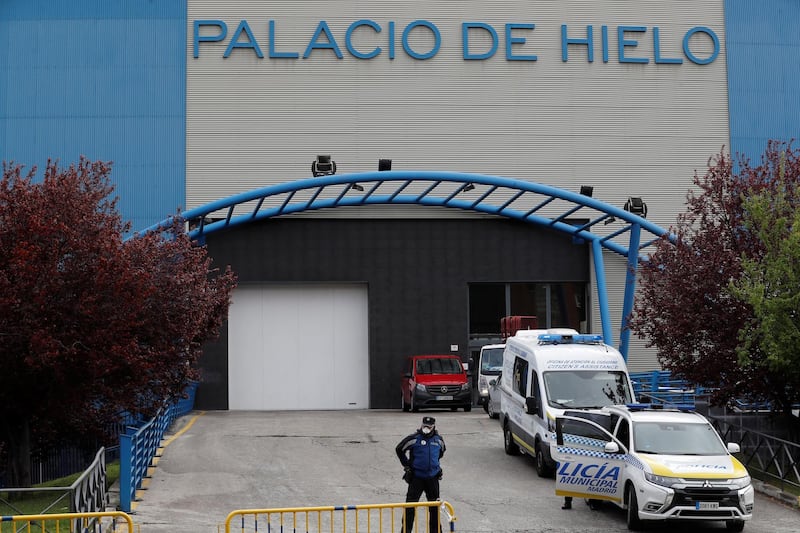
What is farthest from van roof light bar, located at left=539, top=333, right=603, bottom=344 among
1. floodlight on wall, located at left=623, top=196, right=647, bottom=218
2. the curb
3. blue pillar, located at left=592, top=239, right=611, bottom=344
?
blue pillar, located at left=592, top=239, right=611, bottom=344

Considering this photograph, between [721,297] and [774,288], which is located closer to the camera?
[774,288]

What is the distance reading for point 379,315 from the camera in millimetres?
33812

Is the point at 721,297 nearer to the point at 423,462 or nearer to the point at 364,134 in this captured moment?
the point at 423,462

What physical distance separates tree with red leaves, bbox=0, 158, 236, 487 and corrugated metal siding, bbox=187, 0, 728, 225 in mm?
16508

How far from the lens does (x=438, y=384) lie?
2936cm

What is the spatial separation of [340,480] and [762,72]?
25.3 meters

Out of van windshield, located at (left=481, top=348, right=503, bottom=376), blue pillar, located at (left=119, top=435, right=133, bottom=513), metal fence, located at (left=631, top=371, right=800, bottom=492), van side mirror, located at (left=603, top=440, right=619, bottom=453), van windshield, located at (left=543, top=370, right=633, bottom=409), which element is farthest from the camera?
van windshield, located at (left=481, top=348, right=503, bottom=376)

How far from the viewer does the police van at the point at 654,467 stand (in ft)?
42.7

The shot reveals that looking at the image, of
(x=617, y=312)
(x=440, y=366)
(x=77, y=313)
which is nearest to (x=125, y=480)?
(x=77, y=313)

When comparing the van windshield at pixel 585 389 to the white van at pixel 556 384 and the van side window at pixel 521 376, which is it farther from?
the van side window at pixel 521 376

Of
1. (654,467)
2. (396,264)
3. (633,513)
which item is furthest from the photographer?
(396,264)

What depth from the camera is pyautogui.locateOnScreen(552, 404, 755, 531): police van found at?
13.0 metres

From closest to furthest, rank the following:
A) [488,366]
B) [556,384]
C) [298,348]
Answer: [556,384], [488,366], [298,348]

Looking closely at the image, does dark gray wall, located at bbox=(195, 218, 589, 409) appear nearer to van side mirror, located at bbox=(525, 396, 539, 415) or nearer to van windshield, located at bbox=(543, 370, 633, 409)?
van windshield, located at bbox=(543, 370, 633, 409)
